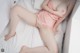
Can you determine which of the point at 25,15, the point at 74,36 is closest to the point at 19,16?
the point at 25,15

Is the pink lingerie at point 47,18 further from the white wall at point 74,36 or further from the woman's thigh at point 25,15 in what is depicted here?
the white wall at point 74,36

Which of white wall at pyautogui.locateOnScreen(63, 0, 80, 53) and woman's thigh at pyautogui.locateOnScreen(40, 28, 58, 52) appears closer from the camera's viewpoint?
white wall at pyautogui.locateOnScreen(63, 0, 80, 53)

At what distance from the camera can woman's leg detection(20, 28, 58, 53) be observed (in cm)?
106

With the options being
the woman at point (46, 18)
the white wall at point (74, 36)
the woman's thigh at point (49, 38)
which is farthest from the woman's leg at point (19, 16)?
the white wall at point (74, 36)

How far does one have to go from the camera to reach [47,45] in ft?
3.54

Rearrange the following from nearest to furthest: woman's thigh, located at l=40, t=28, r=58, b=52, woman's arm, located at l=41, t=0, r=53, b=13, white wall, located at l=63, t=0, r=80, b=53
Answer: white wall, located at l=63, t=0, r=80, b=53, woman's thigh, located at l=40, t=28, r=58, b=52, woman's arm, located at l=41, t=0, r=53, b=13

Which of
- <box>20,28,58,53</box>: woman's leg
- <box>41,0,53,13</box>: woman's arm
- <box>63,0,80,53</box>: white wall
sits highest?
<box>41,0,53,13</box>: woman's arm

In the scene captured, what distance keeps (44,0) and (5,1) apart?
328 mm

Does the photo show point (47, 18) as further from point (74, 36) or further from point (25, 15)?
point (74, 36)

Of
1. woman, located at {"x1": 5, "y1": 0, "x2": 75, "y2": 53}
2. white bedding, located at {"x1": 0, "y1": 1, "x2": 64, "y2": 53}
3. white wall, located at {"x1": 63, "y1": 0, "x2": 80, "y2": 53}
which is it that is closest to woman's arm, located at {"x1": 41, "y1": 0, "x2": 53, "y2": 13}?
woman, located at {"x1": 5, "y1": 0, "x2": 75, "y2": 53}

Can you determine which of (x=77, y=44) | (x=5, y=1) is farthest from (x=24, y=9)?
(x=77, y=44)

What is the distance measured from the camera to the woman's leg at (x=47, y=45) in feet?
3.48

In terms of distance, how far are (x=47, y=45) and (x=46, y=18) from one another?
7.7 inches

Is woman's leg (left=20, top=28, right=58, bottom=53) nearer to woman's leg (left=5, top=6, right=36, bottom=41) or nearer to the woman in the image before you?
the woman
